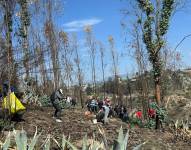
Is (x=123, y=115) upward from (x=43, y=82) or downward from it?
downward

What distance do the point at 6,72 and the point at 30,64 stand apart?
9.41 ft

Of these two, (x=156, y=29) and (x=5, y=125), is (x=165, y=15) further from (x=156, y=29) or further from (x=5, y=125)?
(x=5, y=125)

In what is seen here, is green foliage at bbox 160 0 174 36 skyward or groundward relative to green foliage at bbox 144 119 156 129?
skyward

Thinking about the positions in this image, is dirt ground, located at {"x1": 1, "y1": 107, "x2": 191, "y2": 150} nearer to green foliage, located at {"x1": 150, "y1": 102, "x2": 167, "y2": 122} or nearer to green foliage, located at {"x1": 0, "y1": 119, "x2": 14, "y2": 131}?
A: green foliage, located at {"x1": 0, "y1": 119, "x2": 14, "y2": 131}

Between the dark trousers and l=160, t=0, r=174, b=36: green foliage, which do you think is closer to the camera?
the dark trousers

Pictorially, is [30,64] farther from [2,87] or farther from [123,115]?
[123,115]

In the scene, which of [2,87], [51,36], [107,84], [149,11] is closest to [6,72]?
[2,87]

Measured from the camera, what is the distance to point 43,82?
39531mm

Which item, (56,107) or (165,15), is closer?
(56,107)

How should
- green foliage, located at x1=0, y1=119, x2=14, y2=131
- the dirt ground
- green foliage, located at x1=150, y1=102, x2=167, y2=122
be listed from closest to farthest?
green foliage, located at x1=0, y1=119, x2=14, y2=131
the dirt ground
green foliage, located at x1=150, y1=102, x2=167, y2=122

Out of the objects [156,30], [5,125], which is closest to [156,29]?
[156,30]

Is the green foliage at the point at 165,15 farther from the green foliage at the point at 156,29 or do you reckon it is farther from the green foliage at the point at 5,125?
the green foliage at the point at 5,125

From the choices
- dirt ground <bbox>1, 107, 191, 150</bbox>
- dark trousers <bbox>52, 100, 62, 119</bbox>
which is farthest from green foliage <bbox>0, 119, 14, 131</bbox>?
dark trousers <bbox>52, 100, 62, 119</bbox>

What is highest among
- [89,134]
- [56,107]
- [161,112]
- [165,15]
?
[165,15]
